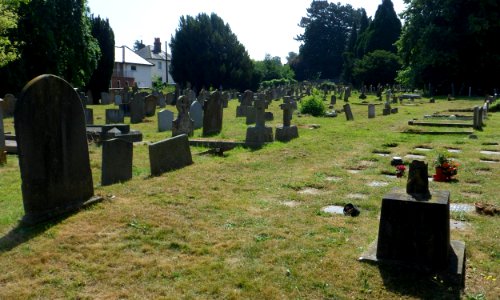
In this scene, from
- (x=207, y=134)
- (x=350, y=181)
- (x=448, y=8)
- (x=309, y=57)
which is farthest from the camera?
(x=309, y=57)

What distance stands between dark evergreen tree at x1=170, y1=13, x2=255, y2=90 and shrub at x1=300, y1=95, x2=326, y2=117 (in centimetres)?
2716

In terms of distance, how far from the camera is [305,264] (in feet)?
15.3

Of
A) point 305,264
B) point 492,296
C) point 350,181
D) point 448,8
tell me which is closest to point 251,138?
point 350,181

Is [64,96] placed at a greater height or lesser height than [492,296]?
greater

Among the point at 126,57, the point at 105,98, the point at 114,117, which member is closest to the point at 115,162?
the point at 114,117

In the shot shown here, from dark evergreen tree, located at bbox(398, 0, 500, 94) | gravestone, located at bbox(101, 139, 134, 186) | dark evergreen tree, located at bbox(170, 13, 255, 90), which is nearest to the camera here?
gravestone, located at bbox(101, 139, 134, 186)

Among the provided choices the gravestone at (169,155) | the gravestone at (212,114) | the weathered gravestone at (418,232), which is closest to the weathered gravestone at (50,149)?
the gravestone at (169,155)

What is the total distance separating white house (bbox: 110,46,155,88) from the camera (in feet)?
210

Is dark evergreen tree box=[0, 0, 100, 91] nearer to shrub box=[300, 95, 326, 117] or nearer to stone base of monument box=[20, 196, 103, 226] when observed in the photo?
shrub box=[300, 95, 326, 117]

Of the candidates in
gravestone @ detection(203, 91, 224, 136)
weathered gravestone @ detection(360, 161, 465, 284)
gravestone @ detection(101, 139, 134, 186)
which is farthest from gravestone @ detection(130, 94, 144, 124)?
weathered gravestone @ detection(360, 161, 465, 284)

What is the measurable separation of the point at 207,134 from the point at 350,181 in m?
8.11

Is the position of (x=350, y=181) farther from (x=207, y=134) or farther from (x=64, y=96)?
(x=207, y=134)

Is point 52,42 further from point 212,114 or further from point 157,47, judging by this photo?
point 157,47

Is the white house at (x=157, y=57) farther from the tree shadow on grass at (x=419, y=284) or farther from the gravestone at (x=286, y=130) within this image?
the tree shadow on grass at (x=419, y=284)
